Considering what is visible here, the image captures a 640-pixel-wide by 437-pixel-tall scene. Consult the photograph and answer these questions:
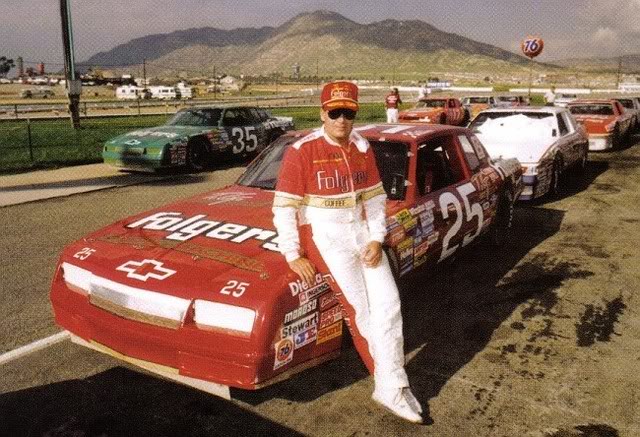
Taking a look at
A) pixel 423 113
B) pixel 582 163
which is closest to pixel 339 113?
pixel 582 163

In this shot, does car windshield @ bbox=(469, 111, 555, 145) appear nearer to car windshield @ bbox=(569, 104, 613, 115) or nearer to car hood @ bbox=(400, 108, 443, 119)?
car windshield @ bbox=(569, 104, 613, 115)

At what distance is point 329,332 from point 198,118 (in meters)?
10.5

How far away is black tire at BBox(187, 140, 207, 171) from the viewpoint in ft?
39.1

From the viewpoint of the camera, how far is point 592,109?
15805mm

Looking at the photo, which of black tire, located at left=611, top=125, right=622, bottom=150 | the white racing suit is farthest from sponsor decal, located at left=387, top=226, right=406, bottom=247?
black tire, located at left=611, top=125, right=622, bottom=150

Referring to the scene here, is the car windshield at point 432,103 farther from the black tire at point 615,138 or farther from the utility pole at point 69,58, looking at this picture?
the utility pole at point 69,58

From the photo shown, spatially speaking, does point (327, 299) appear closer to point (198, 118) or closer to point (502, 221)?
point (502, 221)

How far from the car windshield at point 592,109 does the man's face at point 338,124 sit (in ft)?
47.6

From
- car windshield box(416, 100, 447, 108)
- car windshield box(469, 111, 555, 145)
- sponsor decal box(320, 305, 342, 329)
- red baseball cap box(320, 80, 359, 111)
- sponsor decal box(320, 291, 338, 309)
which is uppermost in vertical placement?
red baseball cap box(320, 80, 359, 111)

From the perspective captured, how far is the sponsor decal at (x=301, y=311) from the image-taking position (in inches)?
116

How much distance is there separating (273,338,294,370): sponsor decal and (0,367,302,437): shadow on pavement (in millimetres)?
385

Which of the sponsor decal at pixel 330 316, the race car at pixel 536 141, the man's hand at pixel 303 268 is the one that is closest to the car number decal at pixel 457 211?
the sponsor decal at pixel 330 316

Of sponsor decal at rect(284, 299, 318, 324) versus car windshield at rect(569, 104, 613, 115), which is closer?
sponsor decal at rect(284, 299, 318, 324)

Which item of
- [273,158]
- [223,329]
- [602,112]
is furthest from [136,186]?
[602,112]
